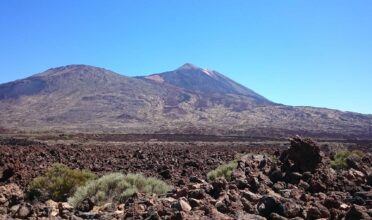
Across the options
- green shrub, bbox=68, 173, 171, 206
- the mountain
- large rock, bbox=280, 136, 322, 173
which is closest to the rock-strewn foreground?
large rock, bbox=280, 136, 322, 173

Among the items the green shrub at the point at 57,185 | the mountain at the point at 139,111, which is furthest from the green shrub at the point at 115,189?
the mountain at the point at 139,111

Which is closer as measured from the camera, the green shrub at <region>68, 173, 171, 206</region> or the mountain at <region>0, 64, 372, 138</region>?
the green shrub at <region>68, 173, 171, 206</region>

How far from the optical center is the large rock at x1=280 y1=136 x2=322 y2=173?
1351 cm

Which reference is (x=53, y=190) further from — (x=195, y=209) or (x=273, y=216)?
(x=273, y=216)

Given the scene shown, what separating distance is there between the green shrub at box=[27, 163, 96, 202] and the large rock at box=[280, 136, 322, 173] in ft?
20.2

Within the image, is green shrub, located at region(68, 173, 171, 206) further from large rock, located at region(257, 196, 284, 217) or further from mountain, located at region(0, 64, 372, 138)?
mountain, located at region(0, 64, 372, 138)

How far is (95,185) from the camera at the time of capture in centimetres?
1191

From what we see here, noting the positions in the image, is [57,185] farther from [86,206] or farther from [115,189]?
[86,206]

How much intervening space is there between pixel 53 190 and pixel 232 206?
6.31 m

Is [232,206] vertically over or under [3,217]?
over

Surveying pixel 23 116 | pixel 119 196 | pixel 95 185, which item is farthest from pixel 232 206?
pixel 23 116

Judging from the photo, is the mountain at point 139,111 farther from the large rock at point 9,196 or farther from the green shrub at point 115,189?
the large rock at point 9,196

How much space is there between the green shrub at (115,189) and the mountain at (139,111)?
73.6m

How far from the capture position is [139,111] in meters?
133
